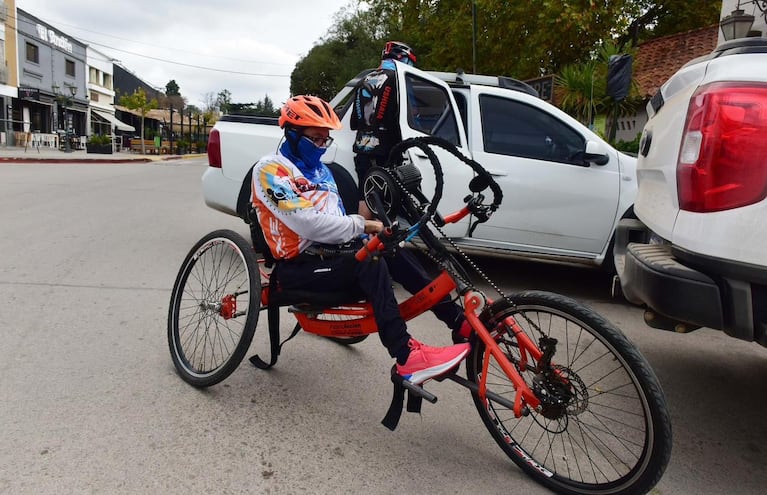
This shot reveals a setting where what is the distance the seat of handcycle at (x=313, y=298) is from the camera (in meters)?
2.91

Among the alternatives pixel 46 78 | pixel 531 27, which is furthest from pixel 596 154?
pixel 46 78

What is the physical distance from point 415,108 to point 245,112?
2.09 meters

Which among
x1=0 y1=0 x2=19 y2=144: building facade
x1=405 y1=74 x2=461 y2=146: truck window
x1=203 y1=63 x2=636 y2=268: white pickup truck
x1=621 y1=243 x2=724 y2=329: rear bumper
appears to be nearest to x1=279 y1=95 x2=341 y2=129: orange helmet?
x1=621 y1=243 x2=724 y2=329: rear bumper

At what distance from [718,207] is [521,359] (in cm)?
99

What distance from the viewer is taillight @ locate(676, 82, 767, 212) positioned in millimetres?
2213

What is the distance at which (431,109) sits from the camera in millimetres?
5691

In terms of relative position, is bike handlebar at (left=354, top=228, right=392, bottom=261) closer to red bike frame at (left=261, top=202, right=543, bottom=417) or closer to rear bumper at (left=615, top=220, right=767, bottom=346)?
red bike frame at (left=261, top=202, right=543, bottom=417)

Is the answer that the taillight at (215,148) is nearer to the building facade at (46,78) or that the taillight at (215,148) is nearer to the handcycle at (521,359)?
the handcycle at (521,359)

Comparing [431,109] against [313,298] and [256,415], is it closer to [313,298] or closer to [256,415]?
[313,298]

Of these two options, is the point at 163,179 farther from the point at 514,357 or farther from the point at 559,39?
the point at 514,357

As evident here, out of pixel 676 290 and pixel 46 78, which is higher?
pixel 46 78

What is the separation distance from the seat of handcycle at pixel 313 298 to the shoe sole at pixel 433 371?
1.71ft

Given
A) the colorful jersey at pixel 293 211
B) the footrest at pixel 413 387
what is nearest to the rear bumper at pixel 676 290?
the footrest at pixel 413 387

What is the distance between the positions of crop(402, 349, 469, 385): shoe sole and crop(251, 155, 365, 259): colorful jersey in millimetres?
720
